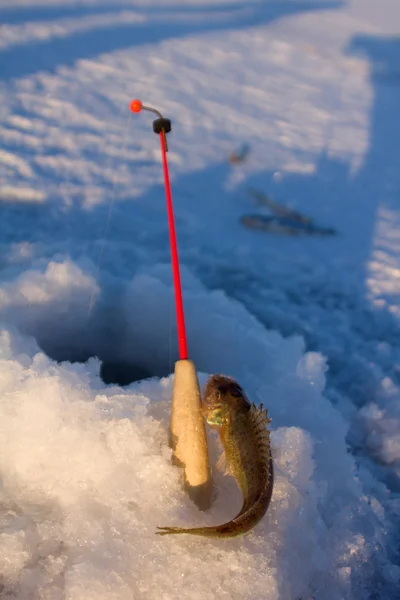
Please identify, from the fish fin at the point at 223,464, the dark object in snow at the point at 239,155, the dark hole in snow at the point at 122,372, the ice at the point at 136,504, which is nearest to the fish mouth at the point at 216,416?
the fish fin at the point at 223,464

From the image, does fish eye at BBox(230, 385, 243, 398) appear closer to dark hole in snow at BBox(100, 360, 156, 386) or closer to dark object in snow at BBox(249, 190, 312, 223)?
dark hole in snow at BBox(100, 360, 156, 386)

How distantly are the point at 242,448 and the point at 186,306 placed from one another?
5.13ft

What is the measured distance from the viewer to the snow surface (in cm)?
184

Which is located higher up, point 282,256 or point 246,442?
point 246,442

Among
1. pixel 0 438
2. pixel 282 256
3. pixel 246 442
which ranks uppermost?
pixel 246 442

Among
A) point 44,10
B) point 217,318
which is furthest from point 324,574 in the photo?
point 44,10

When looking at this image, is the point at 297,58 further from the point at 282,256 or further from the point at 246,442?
the point at 246,442

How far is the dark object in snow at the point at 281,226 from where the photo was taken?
174 inches

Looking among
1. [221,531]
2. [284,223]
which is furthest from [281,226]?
[221,531]

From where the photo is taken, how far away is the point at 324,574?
1.98 m

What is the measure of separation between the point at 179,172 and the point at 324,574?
3.76m

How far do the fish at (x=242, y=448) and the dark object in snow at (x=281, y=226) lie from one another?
2.70m

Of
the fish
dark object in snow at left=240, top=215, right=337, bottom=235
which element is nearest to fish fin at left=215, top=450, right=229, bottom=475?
the fish

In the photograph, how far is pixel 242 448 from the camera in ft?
5.68
